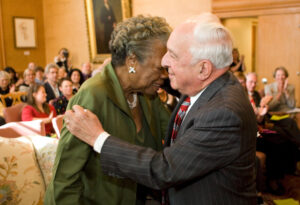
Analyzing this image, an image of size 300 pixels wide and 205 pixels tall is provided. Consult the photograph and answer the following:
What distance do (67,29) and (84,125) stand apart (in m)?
10.2

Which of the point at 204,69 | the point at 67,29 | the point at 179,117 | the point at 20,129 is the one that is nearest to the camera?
the point at 204,69

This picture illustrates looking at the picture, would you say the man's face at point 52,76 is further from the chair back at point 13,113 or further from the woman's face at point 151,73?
the woman's face at point 151,73

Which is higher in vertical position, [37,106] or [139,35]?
[139,35]

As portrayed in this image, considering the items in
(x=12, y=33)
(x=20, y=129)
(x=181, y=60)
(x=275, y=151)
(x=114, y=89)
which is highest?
(x=12, y=33)

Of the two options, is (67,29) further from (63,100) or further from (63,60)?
(63,100)

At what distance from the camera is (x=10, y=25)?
1047 cm

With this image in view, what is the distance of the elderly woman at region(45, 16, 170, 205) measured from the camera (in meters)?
1.27

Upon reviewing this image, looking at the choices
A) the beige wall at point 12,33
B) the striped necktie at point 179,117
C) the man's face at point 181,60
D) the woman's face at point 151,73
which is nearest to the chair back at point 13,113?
the woman's face at point 151,73

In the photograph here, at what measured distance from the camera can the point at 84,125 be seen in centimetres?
118

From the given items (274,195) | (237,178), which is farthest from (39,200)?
(274,195)

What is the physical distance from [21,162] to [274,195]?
3279 millimetres

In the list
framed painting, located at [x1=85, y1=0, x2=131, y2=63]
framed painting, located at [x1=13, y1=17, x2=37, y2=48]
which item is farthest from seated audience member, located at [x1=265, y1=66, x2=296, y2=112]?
framed painting, located at [x1=13, y1=17, x2=37, y2=48]

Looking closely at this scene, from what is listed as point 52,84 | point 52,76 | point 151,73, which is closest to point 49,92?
point 52,84

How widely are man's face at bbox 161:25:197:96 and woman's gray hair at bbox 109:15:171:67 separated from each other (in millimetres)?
246
